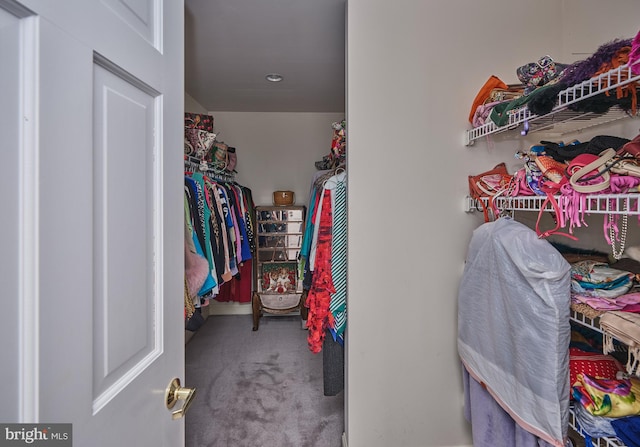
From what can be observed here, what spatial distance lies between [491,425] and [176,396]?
46.2 inches

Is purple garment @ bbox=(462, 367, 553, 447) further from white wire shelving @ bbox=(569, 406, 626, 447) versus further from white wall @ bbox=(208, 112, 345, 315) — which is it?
white wall @ bbox=(208, 112, 345, 315)

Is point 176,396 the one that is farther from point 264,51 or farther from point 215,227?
point 264,51

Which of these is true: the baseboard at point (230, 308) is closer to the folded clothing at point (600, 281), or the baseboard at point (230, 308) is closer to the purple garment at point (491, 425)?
the purple garment at point (491, 425)

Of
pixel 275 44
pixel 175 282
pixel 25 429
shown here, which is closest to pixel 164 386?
pixel 175 282

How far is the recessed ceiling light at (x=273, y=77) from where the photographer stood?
265 cm

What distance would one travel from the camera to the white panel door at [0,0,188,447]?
0.37m

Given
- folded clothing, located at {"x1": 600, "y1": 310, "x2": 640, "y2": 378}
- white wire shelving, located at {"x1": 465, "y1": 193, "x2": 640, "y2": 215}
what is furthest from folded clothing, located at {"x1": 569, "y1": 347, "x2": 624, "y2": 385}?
white wire shelving, located at {"x1": 465, "y1": 193, "x2": 640, "y2": 215}

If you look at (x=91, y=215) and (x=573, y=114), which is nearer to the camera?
(x=91, y=215)

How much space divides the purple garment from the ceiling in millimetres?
1989

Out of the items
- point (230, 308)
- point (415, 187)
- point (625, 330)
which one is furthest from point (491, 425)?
point (230, 308)

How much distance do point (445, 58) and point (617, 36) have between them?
62 cm

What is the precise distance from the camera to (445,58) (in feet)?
4.84

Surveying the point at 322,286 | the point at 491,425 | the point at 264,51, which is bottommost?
the point at 491,425

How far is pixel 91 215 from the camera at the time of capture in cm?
47
